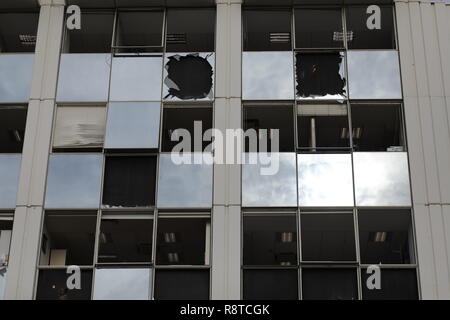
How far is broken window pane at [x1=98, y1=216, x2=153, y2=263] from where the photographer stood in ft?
79.2

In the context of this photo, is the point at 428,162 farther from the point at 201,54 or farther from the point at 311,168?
the point at 201,54

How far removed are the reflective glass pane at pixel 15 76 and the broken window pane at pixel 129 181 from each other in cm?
351

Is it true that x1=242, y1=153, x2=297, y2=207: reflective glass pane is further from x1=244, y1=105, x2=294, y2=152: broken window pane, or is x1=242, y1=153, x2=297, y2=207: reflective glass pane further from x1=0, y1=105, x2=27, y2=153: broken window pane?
x1=0, y1=105, x2=27, y2=153: broken window pane

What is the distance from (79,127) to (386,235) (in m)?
9.28

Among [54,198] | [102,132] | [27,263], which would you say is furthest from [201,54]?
[27,263]

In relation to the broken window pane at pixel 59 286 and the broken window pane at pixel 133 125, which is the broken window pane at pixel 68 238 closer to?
the broken window pane at pixel 59 286

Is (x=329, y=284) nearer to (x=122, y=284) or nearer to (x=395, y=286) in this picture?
(x=395, y=286)

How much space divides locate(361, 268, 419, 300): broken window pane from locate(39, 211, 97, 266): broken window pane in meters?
7.49

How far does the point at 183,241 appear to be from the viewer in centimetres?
2447

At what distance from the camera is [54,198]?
24.7 meters

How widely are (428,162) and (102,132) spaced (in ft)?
30.5

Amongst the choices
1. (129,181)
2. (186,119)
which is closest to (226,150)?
(186,119)

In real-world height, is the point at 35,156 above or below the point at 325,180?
above

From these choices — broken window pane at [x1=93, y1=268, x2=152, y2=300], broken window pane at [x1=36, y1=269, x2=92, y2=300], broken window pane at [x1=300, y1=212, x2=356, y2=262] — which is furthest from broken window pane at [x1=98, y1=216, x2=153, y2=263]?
broken window pane at [x1=300, y1=212, x2=356, y2=262]
